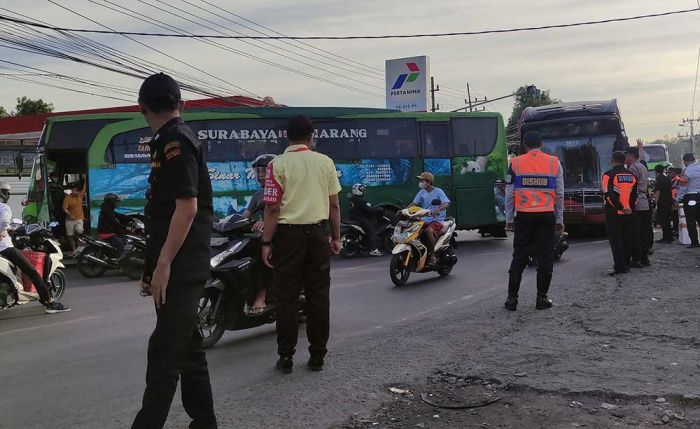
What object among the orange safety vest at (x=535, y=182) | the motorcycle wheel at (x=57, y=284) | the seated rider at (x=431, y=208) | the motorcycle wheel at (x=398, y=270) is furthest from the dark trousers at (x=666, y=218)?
the motorcycle wheel at (x=57, y=284)

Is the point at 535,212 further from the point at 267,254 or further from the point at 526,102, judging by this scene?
the point at 526,102

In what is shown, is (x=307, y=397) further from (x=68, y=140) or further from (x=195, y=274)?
(x=68, y=140)

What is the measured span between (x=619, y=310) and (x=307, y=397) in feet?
12.2

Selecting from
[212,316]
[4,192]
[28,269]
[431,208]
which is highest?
[4,192]

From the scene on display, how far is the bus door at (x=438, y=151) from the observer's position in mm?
15633

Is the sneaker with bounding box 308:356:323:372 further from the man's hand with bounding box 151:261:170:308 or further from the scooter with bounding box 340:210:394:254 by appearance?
the scooter with bounding box 340:210:394:254

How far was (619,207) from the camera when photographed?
9148mm

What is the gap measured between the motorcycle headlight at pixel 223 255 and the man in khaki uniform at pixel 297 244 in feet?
2.49

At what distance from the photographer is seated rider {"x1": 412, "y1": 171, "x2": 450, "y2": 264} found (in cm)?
954

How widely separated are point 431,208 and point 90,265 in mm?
6356

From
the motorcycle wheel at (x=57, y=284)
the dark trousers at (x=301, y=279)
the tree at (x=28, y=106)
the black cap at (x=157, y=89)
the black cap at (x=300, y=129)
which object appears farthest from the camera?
the tree at (x=28, y=106)

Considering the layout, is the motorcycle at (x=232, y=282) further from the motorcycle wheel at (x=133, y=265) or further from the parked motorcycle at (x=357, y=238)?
the parked motorcycle at (x=357, y=238)

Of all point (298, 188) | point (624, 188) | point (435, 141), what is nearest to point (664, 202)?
point (435, 141)

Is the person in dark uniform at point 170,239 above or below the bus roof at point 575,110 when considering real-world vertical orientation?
below
